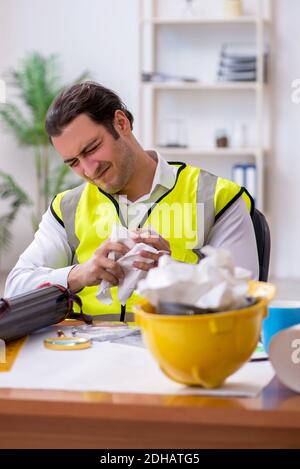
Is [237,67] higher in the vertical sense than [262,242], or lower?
higher

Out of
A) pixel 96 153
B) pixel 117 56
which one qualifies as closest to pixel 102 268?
pixel 96 153

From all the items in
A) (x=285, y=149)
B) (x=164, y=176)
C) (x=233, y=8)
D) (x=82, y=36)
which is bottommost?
(x=285, y=149)

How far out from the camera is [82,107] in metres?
2.04

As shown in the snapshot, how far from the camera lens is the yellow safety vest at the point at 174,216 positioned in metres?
2.09

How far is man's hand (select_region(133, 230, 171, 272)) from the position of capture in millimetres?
1769

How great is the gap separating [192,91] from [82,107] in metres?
4.20

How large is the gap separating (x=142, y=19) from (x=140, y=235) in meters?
4.50

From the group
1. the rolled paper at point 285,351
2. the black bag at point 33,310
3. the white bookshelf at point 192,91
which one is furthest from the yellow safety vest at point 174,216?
the white bookshelf at point 192,91

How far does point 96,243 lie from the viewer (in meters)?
2.11
